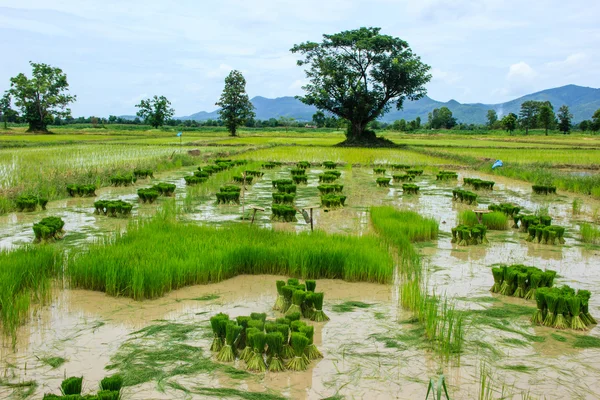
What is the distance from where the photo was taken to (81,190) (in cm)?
1237

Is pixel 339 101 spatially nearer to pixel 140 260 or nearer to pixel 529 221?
pixel 529 221

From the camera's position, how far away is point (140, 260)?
19.6 ft

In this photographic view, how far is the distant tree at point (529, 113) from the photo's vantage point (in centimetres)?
7419

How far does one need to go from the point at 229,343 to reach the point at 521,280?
3.50 metres

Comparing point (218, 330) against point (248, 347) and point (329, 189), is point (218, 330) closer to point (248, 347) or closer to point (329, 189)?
point (248, 347)

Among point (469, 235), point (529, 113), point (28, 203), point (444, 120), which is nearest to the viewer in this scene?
point (469, 235)

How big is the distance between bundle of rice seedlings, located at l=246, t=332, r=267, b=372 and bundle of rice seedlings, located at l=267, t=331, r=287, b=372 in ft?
0.15

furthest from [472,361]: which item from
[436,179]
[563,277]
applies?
[436,179]

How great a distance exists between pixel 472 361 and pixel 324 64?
31.2 m

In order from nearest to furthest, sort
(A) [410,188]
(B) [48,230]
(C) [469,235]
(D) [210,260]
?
(D) [210,260] < (B) [48,230] < (C) [469,235] < (A) [410,188]

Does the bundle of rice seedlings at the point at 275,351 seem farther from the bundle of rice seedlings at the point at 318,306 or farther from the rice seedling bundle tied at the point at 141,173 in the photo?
the rice seedling bundle tied at the point at 141,173

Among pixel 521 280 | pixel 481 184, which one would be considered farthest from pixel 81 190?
pixel 481 184

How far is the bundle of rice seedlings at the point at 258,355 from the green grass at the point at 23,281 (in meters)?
2.00

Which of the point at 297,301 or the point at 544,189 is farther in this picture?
the point at 544,189
